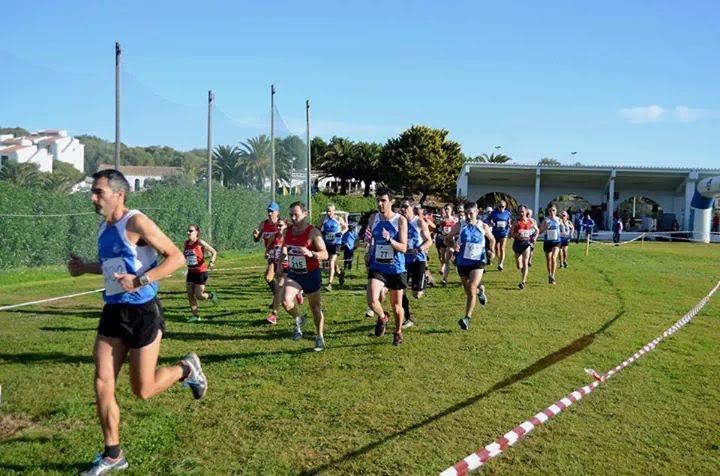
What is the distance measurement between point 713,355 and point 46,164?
70.3 ft

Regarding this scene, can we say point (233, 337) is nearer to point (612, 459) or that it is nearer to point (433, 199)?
point (612, 459)

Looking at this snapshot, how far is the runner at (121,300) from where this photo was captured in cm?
448

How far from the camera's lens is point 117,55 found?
18.2m

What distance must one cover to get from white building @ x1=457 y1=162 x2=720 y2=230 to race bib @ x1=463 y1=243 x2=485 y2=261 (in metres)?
43.5

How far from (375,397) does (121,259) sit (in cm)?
305

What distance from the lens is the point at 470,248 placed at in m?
10.3

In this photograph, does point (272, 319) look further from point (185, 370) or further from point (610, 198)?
point (610, 198)

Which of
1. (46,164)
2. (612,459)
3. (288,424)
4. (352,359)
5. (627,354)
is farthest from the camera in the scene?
(46,164)

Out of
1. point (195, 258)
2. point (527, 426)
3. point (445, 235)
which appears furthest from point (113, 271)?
point (445, 235)

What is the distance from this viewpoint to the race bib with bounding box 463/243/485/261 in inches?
404

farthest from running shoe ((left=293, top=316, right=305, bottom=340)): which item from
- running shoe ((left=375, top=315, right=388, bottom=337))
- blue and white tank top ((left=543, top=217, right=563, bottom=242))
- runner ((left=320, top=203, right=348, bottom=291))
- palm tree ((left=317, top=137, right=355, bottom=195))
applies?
palm tree ((left=317, top=137, right=355, bottom=195))

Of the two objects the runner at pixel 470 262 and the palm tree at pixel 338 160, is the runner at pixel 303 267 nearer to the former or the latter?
the runner at pixel 470 262

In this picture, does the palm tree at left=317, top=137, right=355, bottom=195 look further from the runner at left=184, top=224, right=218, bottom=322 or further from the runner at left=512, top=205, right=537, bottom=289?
the runner at left=184, top=224, right=218, bottom=322

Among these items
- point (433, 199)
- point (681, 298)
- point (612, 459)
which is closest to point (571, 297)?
point (681, 298)
